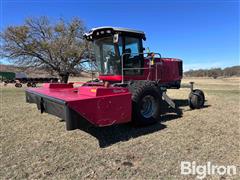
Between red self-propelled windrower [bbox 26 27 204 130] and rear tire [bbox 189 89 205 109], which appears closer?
red self-propelled windrower [bbox 26 27 204 130]

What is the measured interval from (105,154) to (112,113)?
87 centimetres

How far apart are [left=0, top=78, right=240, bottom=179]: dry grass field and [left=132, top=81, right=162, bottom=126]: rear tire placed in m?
0.22

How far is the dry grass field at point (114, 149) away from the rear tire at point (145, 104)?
8.6 inches

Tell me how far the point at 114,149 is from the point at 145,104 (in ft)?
6.64

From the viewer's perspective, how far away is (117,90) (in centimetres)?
482

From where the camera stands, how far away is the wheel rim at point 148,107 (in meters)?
5.85

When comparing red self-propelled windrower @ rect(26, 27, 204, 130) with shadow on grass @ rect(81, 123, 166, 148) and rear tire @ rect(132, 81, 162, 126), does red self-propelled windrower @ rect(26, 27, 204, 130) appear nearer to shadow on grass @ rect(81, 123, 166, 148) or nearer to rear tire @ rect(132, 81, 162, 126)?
rear tire @ rect(132, 81, 162, 126)

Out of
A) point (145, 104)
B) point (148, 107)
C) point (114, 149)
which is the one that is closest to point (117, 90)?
point (114, 149)

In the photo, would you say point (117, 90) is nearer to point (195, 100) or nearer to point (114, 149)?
point (114, 149)

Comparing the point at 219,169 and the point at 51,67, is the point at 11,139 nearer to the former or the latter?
the point at 219,169

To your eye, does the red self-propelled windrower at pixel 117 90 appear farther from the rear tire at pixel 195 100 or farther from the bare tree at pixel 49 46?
the bare tree at pixel 49 46

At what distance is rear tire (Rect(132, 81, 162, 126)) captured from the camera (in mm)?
5332

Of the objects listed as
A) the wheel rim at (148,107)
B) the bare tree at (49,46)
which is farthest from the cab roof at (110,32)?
the bare tree at (49,46)

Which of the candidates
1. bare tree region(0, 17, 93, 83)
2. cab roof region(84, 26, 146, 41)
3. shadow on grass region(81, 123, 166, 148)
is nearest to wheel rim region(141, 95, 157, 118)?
shadow on grass region(81, 123, 166, 148)
